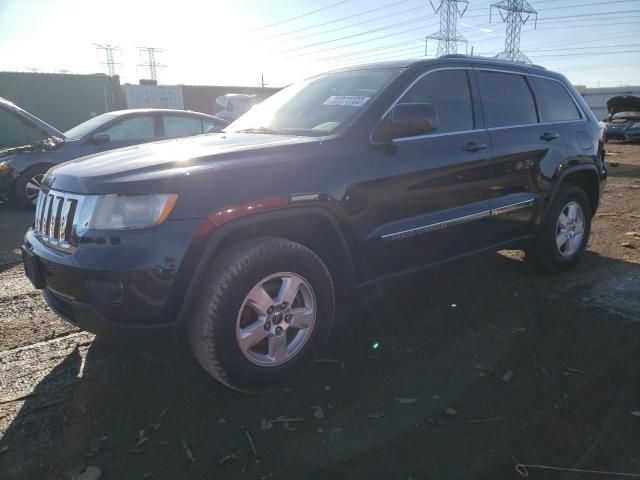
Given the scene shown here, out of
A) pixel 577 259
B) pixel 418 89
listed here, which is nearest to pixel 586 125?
pixel 577 259

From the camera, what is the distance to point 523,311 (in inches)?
147

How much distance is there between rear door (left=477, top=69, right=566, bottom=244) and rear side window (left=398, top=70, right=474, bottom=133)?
0.69ft

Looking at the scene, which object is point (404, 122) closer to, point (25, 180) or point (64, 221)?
point (64, 221)

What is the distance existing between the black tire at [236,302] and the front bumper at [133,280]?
14 cm

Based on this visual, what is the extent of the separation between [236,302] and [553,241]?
3.13 metres

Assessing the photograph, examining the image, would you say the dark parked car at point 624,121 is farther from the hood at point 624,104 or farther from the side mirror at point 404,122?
the side mirror at point 404,122

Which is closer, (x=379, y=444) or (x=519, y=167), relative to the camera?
(x=379, y=444)

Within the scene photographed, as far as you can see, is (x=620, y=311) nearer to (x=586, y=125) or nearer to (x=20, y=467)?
(x=586, y=125)

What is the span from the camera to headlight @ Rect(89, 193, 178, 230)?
2307 mm

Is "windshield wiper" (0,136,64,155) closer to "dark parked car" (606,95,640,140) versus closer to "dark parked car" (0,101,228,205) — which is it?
"dark parked car" (0,101,228,205)

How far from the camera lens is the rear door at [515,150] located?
12.4 ft

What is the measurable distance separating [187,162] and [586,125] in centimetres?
389

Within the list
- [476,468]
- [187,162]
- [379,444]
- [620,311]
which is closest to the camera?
[476,468]

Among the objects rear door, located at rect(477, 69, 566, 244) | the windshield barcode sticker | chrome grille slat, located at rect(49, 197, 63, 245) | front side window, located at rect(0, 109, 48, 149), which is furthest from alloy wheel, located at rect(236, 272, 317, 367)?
front side window, located at rect(0, 109, 48, 149)
